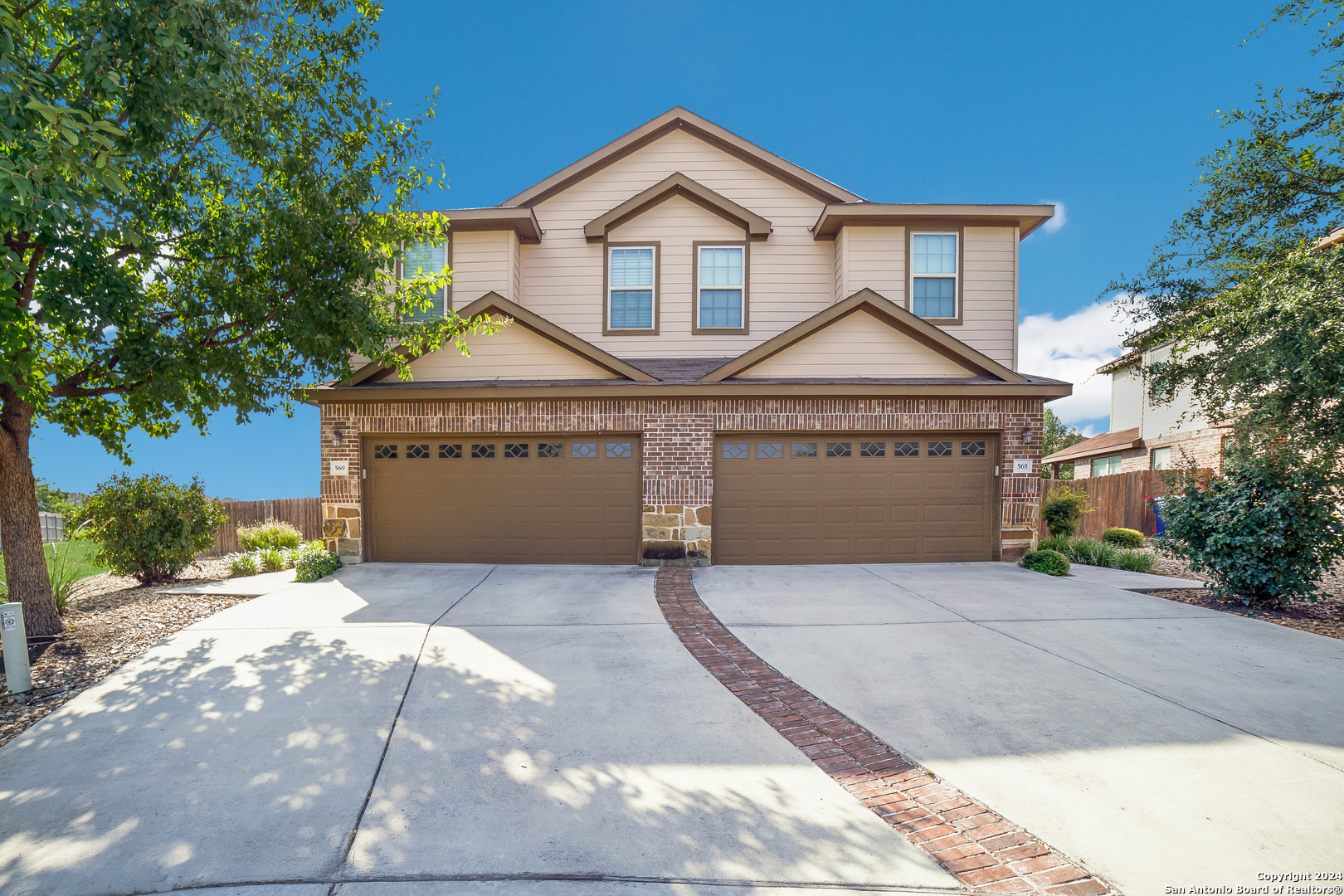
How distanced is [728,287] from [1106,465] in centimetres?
2023

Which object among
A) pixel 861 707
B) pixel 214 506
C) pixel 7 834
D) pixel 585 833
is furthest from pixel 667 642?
pixel 214 506

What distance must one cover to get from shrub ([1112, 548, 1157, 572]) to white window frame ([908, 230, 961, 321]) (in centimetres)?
532

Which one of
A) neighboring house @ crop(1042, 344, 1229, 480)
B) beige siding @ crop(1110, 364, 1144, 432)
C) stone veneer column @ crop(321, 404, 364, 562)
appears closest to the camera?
stone veneer column @ crop(321, 404, 364, 562)

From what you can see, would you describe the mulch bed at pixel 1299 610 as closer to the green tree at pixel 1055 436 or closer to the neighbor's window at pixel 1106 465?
the neighbor's window at pixel 1106 465

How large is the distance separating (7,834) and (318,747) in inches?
57.0

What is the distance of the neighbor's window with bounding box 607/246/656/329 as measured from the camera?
12.1 meters

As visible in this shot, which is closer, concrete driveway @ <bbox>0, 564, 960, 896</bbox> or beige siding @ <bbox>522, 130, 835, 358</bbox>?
concrete driveway @ <bbox>0, 564, 960, 896</bbox>

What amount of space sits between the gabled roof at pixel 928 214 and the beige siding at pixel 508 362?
5.91 m

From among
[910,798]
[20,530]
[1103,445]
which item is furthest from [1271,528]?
[1103,445]

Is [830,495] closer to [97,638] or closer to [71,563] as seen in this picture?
[97,638]

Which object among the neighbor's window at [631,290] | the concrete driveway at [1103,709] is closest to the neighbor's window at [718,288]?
the neighbor's window at [631,290]

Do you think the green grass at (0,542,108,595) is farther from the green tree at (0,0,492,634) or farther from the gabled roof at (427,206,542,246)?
the gabled roof at (427,206,542,246)

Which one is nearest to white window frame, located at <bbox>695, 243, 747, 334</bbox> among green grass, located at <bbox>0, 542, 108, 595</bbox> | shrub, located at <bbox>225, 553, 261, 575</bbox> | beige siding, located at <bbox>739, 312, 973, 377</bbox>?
beige siding, located at <bbox>739, 312, 973, 377</bbox>

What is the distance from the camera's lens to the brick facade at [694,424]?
10.1 m
